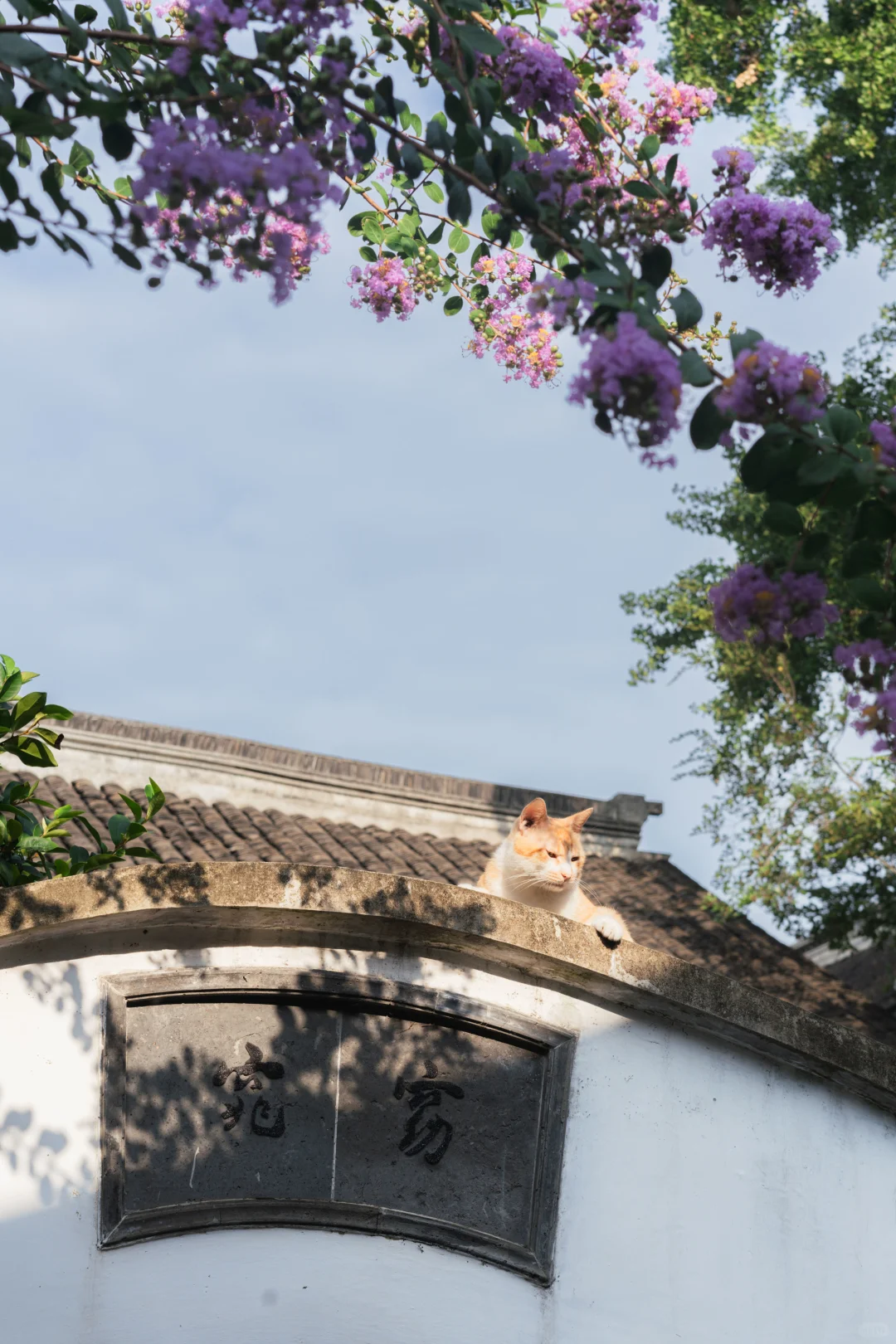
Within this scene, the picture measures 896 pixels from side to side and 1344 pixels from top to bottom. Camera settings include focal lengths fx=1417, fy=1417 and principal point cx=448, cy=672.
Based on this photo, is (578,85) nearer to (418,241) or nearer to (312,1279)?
(418,241)

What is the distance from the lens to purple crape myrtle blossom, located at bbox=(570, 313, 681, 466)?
10.0 feet

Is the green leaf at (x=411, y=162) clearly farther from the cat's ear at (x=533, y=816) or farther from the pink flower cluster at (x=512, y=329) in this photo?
the cat's ear at (x=533, y=816)

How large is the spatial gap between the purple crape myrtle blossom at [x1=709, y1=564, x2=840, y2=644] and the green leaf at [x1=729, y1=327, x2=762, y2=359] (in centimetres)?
51

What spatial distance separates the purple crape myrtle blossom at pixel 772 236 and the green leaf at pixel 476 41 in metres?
0.71

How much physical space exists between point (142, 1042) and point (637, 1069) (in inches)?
74.5

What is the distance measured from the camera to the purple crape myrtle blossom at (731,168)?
3.82m

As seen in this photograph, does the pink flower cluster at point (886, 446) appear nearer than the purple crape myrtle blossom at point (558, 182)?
Yes

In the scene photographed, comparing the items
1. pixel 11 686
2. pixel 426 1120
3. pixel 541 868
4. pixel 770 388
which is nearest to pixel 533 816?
pixel 541 868

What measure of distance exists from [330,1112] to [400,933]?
0.71 meters

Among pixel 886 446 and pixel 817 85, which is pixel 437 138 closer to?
pixel 886 446

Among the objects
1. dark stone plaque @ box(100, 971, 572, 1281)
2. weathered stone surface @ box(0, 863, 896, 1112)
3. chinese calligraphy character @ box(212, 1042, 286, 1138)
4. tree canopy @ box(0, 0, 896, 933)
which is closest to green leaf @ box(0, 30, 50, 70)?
tree canopy @ box(0, 0, 896, 933)

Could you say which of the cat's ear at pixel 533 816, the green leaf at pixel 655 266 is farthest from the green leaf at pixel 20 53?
the cat's ear at pixel 533 816

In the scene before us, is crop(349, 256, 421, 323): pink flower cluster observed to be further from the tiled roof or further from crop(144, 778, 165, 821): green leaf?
the tiled roof

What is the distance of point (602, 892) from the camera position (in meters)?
12.8
